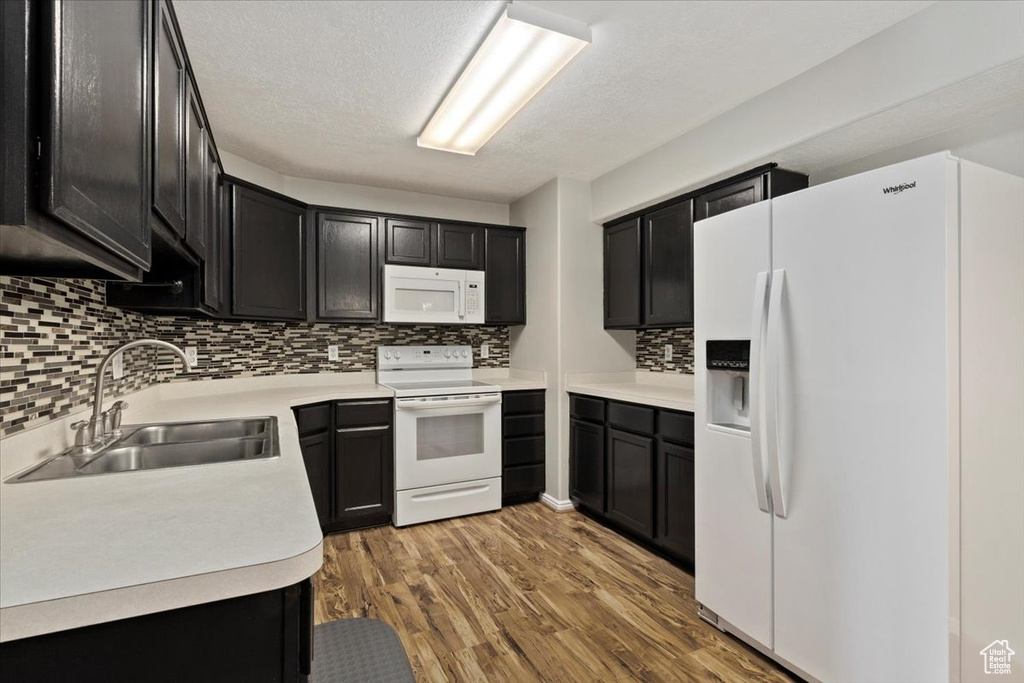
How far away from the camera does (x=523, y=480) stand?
3727mm

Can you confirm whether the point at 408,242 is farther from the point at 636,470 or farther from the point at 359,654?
the point at 359,654

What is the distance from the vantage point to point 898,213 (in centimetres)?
148

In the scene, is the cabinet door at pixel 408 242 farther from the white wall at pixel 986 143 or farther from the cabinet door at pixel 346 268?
the white wall at pixel 986 143

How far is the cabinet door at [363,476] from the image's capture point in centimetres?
319

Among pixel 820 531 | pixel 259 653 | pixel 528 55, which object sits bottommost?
Result: pixel 820 531

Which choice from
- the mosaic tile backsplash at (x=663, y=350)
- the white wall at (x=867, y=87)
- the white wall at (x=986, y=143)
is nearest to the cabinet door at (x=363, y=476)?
the mosaic tile backsplash at (x=663, y=350)

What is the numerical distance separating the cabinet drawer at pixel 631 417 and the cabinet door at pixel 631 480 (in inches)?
1.8

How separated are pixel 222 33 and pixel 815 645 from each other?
10.0ft

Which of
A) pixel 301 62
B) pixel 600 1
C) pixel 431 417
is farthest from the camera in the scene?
pixel 431 417

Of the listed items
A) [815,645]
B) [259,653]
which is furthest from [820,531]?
[259,653]

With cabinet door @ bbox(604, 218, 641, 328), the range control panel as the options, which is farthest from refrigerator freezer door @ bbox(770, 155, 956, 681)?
cabinet door @ bbox(604, 218, 641, 328)

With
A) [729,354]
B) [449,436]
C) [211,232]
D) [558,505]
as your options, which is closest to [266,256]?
[211,232]

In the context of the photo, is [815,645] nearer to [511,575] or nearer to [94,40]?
[511,575]

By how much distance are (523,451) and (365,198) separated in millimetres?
2255
